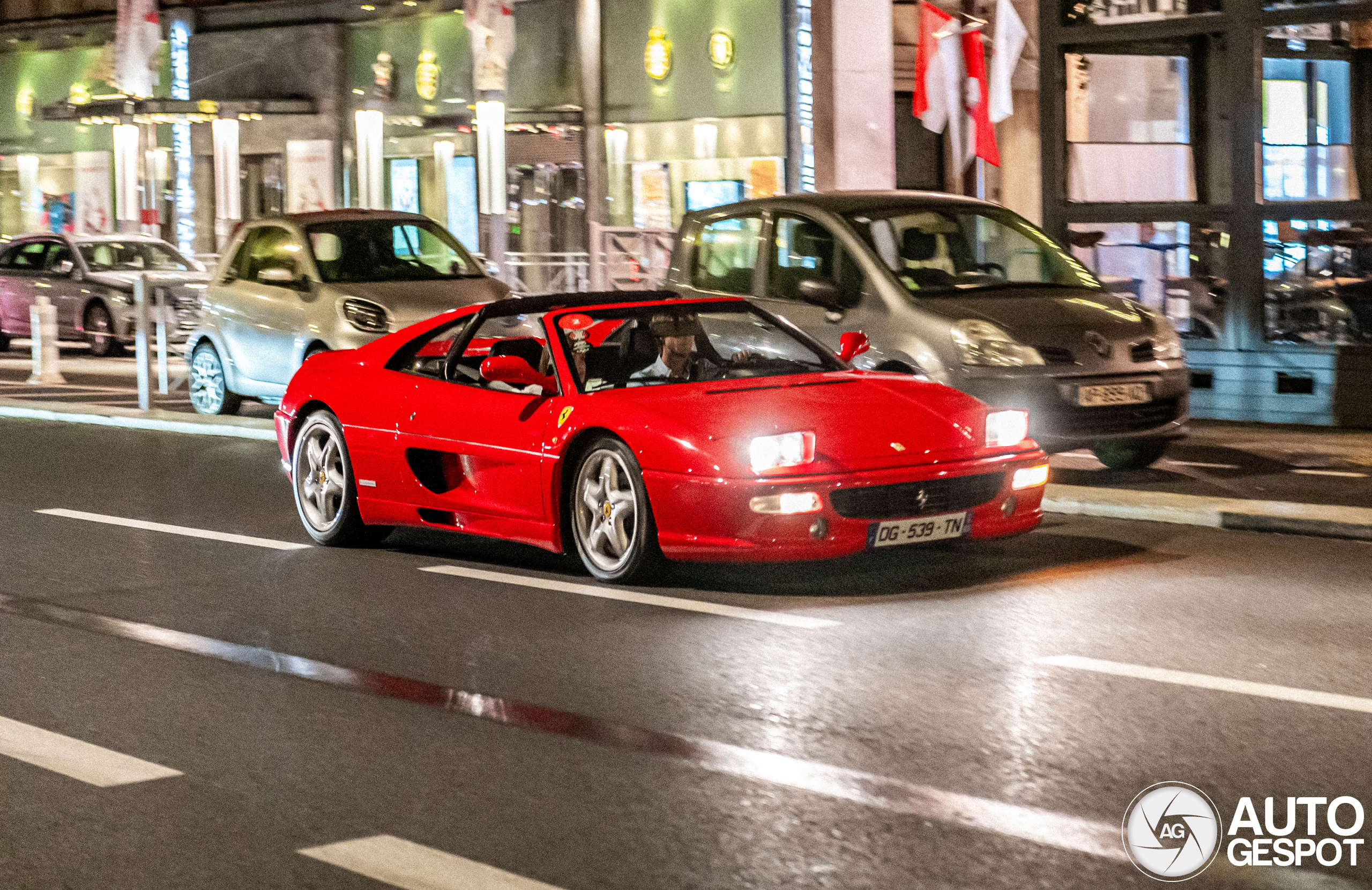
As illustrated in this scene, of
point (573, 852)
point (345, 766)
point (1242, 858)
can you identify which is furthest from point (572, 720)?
point (1242, 858)

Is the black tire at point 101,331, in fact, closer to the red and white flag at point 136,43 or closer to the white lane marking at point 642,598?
the red and white flag at point 136,43

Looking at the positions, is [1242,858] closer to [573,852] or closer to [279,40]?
[573,852]

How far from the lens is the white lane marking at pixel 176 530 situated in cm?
1024

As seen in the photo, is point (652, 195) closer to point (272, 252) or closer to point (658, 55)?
point (658, 55)

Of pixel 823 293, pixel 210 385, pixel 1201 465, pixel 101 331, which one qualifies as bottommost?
pixel 1201 465

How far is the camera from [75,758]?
5.86m

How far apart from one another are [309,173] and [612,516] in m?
Answer: 26.9

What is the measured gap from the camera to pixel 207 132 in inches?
1452

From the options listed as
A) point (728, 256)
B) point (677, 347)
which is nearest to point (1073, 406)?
point (728, 256)

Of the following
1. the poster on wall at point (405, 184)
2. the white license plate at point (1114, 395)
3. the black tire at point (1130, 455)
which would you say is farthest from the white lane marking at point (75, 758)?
the poster on wall at point (405, 184)

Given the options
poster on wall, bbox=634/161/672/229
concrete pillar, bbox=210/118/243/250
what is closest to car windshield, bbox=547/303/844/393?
poster on wall, bbox=634/161/672/229

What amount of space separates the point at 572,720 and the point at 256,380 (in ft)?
35.4

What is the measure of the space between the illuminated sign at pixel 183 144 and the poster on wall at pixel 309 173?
11.8 ft

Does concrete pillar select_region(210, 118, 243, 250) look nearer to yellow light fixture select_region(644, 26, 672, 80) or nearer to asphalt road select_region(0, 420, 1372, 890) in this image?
yellow light fixture select_region(644, 26, 672, 80)
